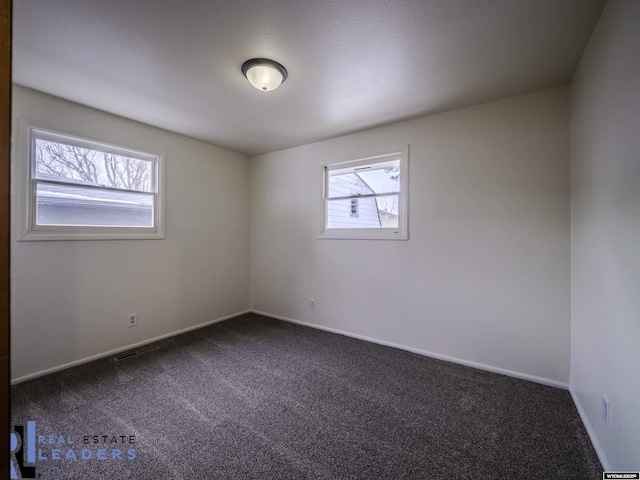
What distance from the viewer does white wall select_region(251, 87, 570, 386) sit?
231 cm

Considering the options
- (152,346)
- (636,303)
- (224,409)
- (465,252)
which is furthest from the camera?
(152,346)

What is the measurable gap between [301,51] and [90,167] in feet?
7.93

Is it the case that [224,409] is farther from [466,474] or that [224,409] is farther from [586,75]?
[586,75]

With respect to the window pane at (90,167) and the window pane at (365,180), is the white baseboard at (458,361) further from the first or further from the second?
the window pane at (90,167)

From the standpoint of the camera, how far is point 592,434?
1.69 meters

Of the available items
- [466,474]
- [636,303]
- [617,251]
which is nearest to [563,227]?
[617,251]

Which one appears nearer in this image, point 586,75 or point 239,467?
point 239,467

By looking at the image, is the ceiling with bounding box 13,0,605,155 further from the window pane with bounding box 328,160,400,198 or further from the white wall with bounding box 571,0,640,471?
the window pane with bounding box 328,160,400,198

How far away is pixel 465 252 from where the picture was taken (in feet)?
8.79

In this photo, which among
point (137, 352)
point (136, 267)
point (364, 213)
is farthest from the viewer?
point (364, 213)

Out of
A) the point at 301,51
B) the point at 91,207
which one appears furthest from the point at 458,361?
the point at 91,207

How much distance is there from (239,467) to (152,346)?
209 cm

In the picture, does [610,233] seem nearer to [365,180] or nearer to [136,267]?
[365,180]

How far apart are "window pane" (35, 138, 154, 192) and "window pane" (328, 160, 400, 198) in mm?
2226
